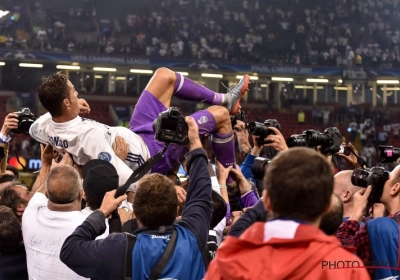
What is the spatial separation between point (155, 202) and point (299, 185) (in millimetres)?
1118

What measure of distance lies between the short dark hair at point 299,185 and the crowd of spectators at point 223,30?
28.6 meters

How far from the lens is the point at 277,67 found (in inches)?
1270

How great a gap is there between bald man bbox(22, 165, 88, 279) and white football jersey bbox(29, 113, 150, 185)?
0.76 m

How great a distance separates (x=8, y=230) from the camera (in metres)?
3.99

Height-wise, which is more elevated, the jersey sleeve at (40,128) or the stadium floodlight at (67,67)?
the jersey sleeve at (40,128)

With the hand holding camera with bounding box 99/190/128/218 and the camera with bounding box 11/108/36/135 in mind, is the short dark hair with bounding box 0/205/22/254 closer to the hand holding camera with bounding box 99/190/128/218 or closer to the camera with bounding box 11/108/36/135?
the hand holding camera with bounding box 99/190/128/218

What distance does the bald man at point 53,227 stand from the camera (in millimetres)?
3648

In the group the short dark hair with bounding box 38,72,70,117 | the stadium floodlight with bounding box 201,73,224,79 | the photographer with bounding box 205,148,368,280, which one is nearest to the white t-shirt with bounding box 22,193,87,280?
the short dark hair with bounding box 38,72,70,117

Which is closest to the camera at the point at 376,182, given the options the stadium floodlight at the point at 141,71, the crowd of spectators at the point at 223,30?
the crowd of spectators at the point at 223,30

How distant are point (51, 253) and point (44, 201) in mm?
321

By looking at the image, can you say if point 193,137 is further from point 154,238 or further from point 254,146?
point 254,146

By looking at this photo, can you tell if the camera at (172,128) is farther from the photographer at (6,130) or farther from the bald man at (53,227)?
the photographer at (6,130)

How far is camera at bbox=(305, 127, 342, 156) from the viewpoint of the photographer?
4.70 meters

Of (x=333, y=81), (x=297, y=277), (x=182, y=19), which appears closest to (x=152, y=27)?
(x=182, y=19)
